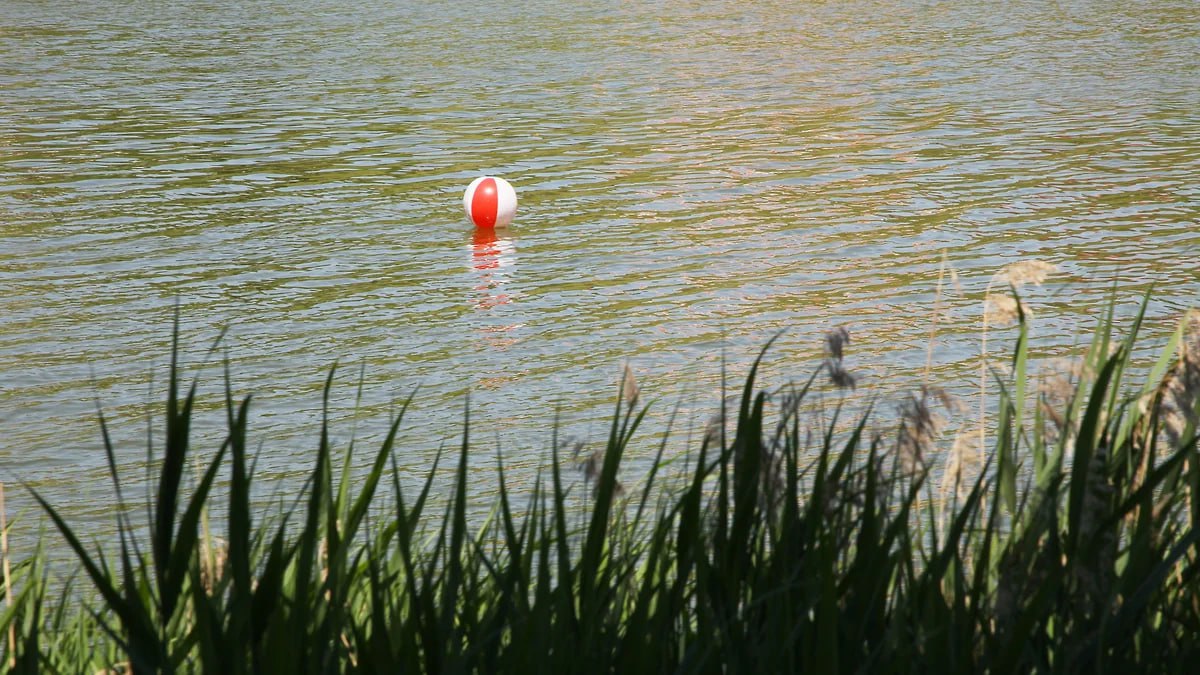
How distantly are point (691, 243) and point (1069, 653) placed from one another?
8.35 m

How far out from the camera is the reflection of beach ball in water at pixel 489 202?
36.0 feet

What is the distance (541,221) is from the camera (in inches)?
449

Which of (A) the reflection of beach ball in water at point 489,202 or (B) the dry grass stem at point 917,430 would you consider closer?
(B) the dry grass stem at point 917,430

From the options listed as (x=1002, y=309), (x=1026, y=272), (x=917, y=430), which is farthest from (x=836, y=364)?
(x=1026, y=272)

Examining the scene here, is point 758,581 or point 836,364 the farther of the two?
point 758,581

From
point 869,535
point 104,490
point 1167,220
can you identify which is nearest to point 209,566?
point 869,535

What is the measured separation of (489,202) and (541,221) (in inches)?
22.1

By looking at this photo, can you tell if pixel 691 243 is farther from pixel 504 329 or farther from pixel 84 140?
pixel 84 140

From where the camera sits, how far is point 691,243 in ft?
34.5

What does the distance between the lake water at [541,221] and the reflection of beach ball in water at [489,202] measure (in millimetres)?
150

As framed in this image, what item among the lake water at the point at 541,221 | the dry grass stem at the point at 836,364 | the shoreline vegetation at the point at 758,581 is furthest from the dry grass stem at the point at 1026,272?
the dry grass stem at the point at 836,364

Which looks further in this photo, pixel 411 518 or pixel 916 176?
pixel 916 176

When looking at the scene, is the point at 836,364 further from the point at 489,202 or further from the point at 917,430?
the point at 489,202

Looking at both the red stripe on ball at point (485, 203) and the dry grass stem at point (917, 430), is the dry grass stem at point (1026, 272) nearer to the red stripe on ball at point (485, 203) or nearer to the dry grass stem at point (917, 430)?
the dry grass stem at point (917, 430)
